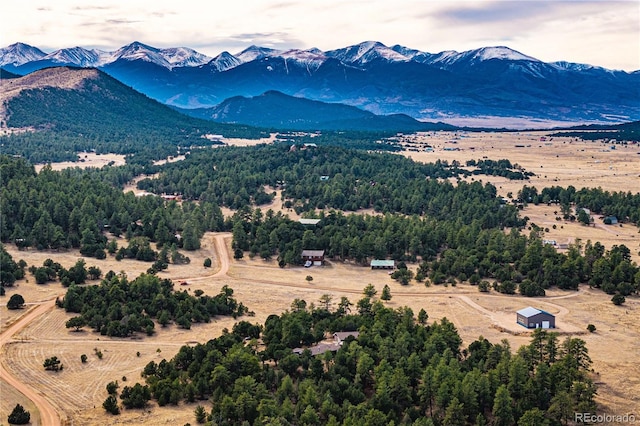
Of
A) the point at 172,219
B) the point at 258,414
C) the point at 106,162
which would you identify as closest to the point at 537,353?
the point at 258,414

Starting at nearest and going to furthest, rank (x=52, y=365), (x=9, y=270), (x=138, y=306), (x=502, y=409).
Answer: (x=502, y=409) < (x=52, y=365) < (x=138, y=306) < (x=9, y=270)

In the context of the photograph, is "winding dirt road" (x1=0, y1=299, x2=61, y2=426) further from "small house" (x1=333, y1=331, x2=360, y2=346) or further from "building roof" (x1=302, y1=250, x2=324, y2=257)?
"building roof" (x1=302, y1=250, x2=324, y2=257)

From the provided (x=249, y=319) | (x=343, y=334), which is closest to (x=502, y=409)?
(x=343, y=334)

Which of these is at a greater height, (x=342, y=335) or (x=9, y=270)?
(x=9, y=270)

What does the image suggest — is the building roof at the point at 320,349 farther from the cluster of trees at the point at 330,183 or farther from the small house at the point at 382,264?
the cluster of trees at the point at 330,183

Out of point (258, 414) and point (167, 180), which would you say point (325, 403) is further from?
point (167, 180)

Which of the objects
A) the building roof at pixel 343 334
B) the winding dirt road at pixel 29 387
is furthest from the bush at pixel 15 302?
the building roof at pixel 343 334

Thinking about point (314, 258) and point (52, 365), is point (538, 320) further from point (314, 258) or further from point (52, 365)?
point (52, 365)
